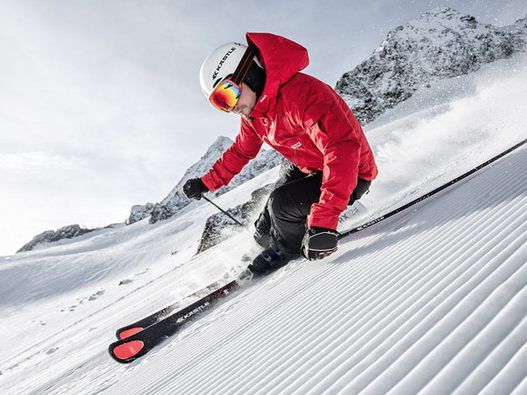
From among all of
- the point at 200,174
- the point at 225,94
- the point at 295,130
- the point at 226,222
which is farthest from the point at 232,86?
the point at 200,174

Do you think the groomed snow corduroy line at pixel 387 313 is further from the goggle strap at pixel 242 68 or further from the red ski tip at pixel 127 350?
the goggle strap at pixel 242 68

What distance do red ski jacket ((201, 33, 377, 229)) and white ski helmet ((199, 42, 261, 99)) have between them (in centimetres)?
17

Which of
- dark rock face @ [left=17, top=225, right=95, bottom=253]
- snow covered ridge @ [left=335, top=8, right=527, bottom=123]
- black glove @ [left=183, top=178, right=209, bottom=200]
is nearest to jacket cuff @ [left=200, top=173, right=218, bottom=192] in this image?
black glove @ [left=183, top=178, right=209, bottom=200]

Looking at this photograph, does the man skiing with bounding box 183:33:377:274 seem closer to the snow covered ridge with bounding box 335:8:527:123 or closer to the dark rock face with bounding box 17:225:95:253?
the snow covered ridge with bounding box 335:8:527:123

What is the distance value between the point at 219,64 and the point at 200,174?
94.8 m

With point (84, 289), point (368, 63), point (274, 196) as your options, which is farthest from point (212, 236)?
point (368, 63)

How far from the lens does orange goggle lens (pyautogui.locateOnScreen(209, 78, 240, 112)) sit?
3.10 m

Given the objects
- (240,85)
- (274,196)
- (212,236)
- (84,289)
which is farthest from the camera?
(84,289)

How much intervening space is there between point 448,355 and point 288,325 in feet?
3.30

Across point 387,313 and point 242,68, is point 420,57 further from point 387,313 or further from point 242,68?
point 387,313

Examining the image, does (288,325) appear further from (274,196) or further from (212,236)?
(212,236)

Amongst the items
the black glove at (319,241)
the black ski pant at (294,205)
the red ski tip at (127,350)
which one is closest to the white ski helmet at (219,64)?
the black ski pant at (294,205)

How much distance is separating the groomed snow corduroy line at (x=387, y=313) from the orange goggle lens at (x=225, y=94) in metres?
1.67

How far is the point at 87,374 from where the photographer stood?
113 inches
